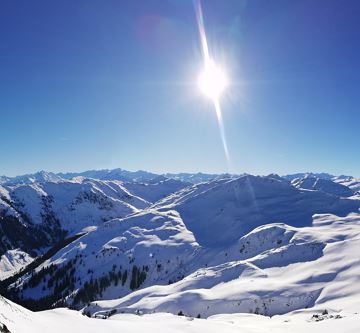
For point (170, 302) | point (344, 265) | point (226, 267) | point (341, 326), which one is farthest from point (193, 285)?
point (341, 326)

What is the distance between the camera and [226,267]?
167m

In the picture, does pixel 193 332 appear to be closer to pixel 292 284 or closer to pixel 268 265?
pixel 292 284

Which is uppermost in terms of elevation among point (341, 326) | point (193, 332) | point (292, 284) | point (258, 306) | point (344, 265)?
point (344, 265)

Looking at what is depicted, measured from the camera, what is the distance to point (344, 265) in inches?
5022

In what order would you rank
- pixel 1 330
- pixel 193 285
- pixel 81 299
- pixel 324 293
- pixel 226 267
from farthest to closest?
pixel 81 299
pixel 226 267
pixel 193 285
pixel 324 293
pixel 1 330

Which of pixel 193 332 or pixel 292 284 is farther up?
pixel 292 284

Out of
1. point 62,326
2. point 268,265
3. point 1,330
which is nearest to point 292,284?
point 268,265

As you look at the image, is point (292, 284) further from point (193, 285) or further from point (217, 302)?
point (193, 285)

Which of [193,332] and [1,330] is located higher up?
[193,332]

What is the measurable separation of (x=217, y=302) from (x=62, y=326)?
9731 cm

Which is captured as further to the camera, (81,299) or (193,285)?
(81,299)

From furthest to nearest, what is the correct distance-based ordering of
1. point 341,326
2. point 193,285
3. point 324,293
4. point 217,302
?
point 193,285
point 217,302
point 324,293
point 341,326

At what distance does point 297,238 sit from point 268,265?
1678 inches

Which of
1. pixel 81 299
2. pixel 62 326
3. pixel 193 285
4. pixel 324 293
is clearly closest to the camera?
pixel 62 326
